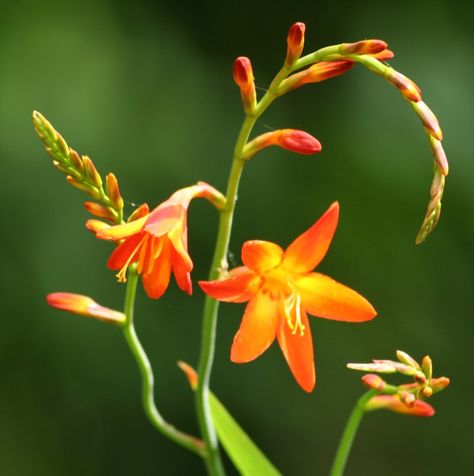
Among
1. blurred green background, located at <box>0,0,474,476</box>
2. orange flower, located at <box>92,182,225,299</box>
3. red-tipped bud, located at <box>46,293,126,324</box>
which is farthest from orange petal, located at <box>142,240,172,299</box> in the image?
blurred green background, located at <box>0,0,474,476</box>

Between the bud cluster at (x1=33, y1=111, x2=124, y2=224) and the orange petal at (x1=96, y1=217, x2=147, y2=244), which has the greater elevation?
the bud cluster at (x1=33, y1=111, x2=124, y2=224)

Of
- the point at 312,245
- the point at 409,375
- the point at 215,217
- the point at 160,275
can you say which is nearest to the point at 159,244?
the point at 160,275

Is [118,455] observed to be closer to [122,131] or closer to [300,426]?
[300,426]

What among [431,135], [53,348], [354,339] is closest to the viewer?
[431,135]

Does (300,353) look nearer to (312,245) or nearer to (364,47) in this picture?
(312,245)

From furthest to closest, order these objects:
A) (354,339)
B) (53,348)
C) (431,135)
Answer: (354,339)
(53,348)
(431,135)

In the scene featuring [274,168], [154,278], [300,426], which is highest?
[154,278]

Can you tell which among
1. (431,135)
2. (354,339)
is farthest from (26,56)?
(431,135)

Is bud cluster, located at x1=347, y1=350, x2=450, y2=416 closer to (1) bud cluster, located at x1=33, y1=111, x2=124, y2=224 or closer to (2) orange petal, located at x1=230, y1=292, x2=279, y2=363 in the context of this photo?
(2) orange petal, located at x1=230, y1=292, x2=279, y2=363
